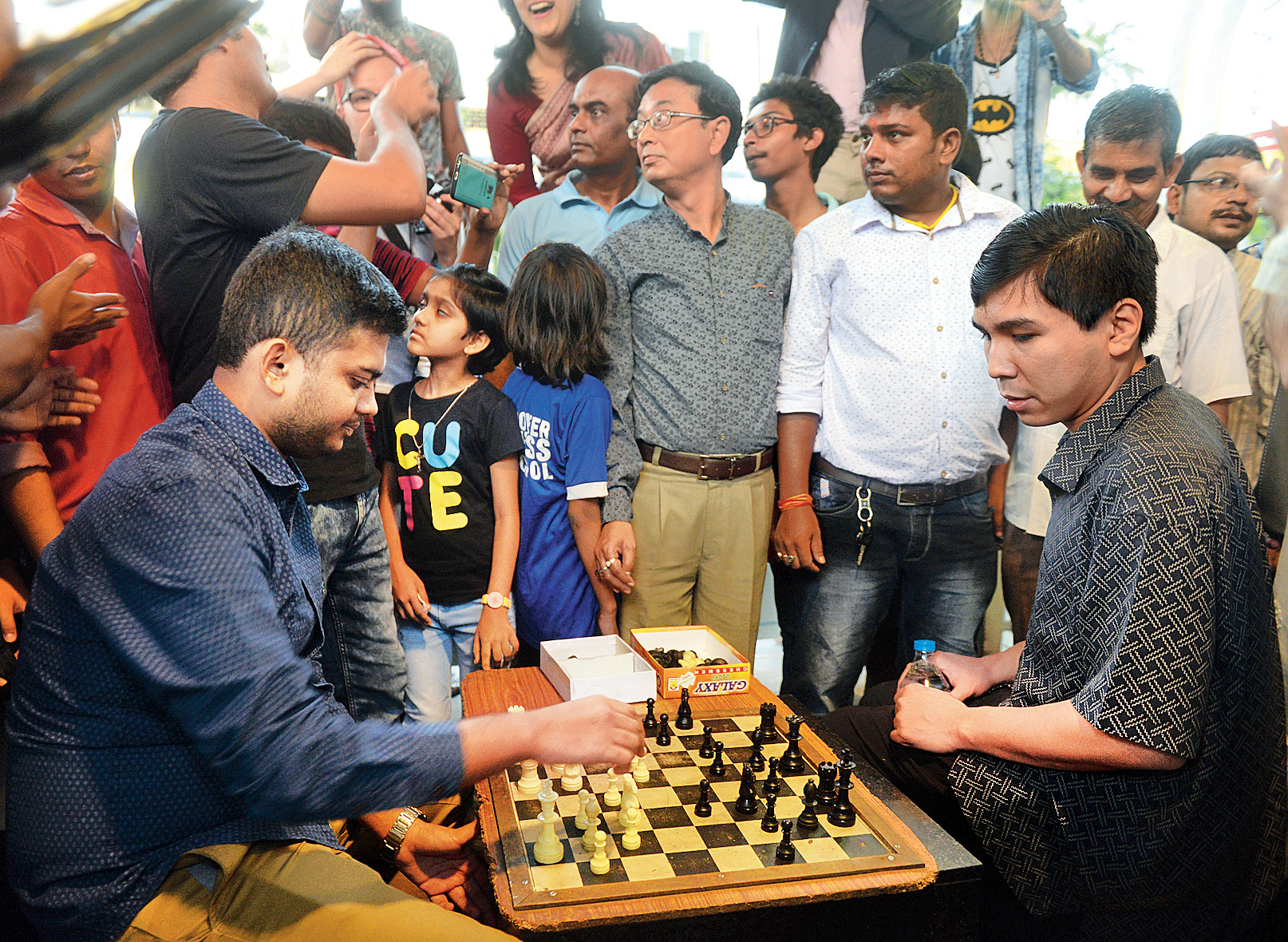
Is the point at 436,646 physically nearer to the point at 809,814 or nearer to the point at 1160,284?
the point at 809,814

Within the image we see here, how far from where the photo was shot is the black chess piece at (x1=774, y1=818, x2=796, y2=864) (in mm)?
1483

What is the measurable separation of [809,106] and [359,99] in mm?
1671

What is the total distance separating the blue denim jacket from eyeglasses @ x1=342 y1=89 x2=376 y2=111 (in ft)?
7.69

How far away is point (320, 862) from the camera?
1.43m

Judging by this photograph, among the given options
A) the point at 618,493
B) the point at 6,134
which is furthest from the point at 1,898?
the point at 6,134

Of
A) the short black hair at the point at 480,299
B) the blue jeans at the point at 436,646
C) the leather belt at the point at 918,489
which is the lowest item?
the blue jeans at the point at 436,646

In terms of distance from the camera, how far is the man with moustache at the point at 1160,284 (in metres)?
2.94

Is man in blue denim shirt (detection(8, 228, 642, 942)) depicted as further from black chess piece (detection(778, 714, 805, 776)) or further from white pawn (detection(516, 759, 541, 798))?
black chess piece (detection(778, 714, 805, 776))

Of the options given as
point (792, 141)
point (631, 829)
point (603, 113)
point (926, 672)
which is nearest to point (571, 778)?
point (631, 829)

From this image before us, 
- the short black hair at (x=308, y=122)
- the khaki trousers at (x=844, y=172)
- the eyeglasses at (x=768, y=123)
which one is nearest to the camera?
the short black hair at (x=308, y=122)

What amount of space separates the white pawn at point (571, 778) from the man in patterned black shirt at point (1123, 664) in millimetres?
657

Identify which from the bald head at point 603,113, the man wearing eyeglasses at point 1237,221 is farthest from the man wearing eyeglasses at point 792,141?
the man wearing eyeglasses at point 1237,221

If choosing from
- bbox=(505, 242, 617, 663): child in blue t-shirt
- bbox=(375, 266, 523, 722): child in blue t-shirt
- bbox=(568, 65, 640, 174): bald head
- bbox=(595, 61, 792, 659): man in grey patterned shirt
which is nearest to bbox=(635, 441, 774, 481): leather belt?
bbox=(595, 61, 792, 659): man in grey patterned shirt

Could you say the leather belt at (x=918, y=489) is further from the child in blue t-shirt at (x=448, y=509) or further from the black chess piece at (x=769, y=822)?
the black chess piece at (x=769, y=822)
